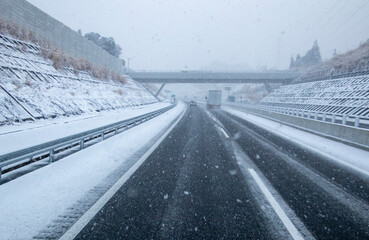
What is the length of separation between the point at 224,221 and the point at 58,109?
14.7m

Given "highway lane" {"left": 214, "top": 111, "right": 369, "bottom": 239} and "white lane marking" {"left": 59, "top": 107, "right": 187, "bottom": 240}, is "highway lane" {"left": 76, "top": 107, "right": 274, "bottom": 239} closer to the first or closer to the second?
"white lane marking" {"left": 59, "top": 107, "right": 187, "bottom": 240}

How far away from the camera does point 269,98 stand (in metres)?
59.3

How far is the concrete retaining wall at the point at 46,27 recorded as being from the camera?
727 inches

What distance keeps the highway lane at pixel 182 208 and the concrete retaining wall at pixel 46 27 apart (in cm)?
2075

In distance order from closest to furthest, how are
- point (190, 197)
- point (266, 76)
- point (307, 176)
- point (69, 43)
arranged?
point (190, 197)
point (307, 176)
point (69, 43)
point (266, 76)

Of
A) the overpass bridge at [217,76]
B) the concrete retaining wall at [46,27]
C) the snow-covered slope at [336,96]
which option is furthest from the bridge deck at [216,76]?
the concrete retaining wall at [46,27]

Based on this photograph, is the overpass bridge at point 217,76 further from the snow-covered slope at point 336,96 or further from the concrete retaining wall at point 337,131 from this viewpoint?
the concrete retaining wall at point 337,131

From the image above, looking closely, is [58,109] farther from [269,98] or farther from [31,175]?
[269,98]

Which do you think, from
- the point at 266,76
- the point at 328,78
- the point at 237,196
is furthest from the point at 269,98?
the point at 237,196

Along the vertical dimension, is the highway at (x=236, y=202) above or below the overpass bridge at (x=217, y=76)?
below

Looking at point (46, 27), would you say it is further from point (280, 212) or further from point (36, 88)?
point (280, 212)

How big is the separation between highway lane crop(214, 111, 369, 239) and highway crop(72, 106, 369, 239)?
0.05ft

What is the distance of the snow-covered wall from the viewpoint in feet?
39.4

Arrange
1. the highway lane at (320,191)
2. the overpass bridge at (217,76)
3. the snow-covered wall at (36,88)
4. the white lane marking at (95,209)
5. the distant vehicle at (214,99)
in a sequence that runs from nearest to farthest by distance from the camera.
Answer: the white lane marking at (95,209), the highway lane at (320,191), the snow-covered wall at (36,88), the distant vehicle at (214,99), the overpass bridge at (217,76)
